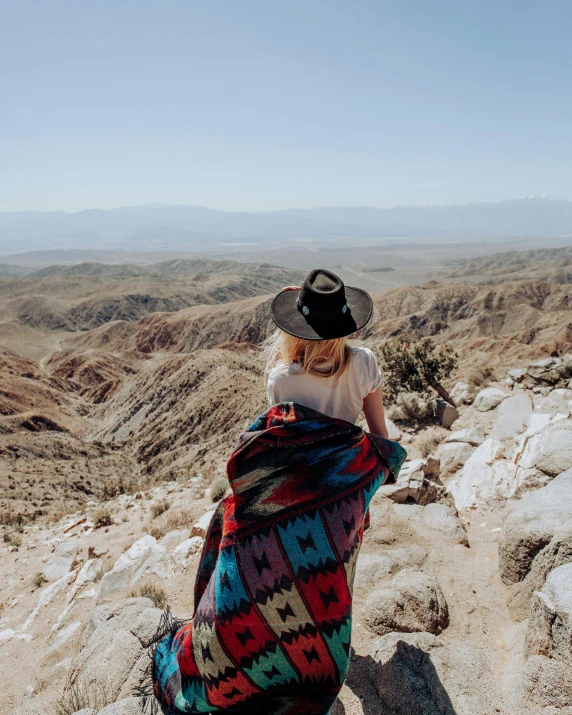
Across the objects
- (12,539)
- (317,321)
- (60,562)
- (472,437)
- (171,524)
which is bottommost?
(12,539)

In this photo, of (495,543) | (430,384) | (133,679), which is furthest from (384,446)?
(430,384)

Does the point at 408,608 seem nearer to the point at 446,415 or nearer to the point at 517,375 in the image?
the point at 446,415

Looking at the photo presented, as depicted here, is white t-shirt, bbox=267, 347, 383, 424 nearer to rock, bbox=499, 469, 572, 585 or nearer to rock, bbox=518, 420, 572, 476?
rock, bbox=499, 469, 572, 585

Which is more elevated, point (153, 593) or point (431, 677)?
point (431, 677)

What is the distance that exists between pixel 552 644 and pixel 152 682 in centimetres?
234

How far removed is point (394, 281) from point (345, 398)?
463 ft

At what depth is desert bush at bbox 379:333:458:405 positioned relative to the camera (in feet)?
35.8

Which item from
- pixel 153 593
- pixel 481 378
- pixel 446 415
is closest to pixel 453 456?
pixel 446 415

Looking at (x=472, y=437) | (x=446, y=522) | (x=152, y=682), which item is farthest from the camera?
(x=472, y=437)

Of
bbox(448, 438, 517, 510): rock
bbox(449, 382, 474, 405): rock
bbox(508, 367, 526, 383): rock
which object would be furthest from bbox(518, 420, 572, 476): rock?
bbox(508, 367, 526, 383): rock

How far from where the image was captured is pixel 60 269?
16662cm

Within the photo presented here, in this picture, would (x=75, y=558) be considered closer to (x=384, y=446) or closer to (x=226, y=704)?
(x=226, y=704)

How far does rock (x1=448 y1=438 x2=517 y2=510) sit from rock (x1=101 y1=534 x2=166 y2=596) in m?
3.58

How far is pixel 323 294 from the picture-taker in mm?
1951
